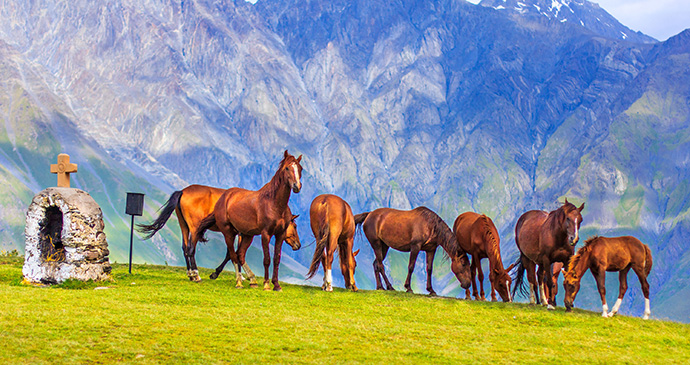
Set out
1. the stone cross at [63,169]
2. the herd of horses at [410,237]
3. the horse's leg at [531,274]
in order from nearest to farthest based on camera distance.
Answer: the herd of horses at [410,237] < the stone cross at [63,169] < the horse's leg at [531,274]

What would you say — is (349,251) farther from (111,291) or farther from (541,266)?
(111,291)

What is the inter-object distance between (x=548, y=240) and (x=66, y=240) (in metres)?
13.7

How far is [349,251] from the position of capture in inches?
891

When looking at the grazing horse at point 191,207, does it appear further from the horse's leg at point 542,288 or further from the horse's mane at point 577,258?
the horse's mane at point 577,258

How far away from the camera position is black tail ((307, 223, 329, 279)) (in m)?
20.5

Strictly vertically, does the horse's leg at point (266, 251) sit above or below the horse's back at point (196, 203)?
below

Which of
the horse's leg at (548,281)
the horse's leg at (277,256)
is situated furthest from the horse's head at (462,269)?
the horse's leg at (277,256)

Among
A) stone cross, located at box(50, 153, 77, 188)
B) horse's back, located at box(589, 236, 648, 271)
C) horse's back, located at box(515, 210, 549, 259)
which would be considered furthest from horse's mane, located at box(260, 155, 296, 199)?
horse's back, located at box(589, 236, 648, 271)

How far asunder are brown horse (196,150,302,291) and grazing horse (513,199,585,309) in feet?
24.3

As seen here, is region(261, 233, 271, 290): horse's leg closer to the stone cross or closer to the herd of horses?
the herd of horses

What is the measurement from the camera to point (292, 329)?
14094 mm

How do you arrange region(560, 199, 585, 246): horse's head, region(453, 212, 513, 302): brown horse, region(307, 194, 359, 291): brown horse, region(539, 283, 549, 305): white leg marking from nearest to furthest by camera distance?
region(560, 199, 585, 246): horse's head, region(539, 283, 549, 305): white leg marking, region(307, 194, 359, 291): brown horse, region(453, 212, 513, 302): brown horse

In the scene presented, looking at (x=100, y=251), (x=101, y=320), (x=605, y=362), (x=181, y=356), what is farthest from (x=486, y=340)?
(x=100, y=251)

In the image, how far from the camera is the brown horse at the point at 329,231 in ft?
68.5
